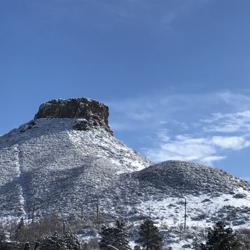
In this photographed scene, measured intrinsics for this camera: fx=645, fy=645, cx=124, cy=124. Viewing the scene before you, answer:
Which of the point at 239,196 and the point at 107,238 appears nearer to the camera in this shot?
the point at 107,238

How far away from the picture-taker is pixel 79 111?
493 ft

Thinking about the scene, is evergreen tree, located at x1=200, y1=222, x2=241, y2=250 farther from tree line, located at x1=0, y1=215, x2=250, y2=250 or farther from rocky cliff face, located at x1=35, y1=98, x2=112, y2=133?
rocky cliff face, located at x1=35, y1=98, x2=112, y2=133

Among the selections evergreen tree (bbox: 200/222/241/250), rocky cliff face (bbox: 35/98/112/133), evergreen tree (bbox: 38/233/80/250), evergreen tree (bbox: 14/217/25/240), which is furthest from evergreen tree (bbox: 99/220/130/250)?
rocky cliff face (bbox: 35/98/112/133)

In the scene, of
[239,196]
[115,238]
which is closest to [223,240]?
[115,238]

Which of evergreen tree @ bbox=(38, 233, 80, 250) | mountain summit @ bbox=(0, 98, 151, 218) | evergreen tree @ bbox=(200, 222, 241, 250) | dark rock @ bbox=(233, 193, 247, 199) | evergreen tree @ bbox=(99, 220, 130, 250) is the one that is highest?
mountain summit @ bbox=(0, 98, 151, 218)

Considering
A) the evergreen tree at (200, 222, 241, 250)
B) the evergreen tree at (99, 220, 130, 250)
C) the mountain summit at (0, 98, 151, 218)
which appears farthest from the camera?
the mountain summit at (0, 98, 151, 218)

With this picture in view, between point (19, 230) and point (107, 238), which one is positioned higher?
point (19, 230)

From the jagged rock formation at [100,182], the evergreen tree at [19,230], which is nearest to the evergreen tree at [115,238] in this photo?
the evergreen tree at [19,230]

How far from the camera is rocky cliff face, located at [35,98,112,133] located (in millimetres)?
149375

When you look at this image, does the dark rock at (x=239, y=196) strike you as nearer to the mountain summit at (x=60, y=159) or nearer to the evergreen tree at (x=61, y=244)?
the mountain summit at (x=60, y=159)

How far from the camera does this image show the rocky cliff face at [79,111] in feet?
490

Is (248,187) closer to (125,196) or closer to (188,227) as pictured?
(125,196)

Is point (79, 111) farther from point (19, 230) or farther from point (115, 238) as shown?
point (115, 238)

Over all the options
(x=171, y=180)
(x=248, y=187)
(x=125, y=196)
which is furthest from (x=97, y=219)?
(x=248, y=187)
